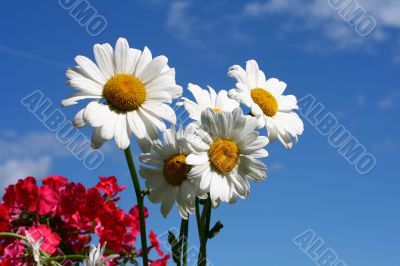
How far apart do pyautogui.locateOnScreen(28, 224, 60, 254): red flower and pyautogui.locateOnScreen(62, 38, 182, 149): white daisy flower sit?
Answer: 1.67 ft

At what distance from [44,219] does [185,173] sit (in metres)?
0.62

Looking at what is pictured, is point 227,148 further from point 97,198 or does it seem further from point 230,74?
point 97,198

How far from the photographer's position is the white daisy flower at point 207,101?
231 cm

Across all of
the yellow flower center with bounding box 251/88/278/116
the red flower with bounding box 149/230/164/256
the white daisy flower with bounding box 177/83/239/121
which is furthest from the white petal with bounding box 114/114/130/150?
the red flower with bounding box 149/230/164/256

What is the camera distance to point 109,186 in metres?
2.59

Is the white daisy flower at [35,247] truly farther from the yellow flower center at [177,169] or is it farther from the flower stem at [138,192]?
the yellow flower center at [177,169]

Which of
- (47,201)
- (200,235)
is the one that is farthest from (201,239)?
(47,201)

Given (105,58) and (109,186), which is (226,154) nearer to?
(105,58)

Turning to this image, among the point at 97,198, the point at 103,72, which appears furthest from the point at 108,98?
the point at 97,198

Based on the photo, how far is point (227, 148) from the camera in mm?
2186

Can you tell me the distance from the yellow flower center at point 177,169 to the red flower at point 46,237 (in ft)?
1.56

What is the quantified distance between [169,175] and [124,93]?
1.16 ft

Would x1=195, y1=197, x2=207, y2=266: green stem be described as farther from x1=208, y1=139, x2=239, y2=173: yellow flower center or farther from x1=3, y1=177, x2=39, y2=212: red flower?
x1=3, y1=177, x2=39, y2=212: red flower

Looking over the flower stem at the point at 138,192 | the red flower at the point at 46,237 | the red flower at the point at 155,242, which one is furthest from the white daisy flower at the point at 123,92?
the red flower at the point at 155,242
